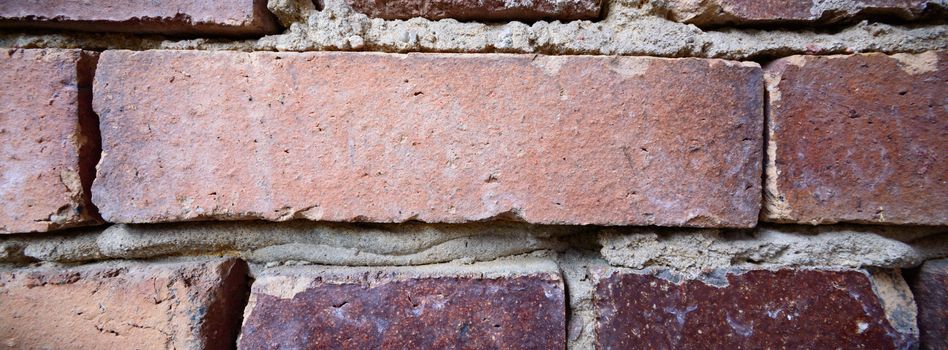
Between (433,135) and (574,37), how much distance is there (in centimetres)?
21

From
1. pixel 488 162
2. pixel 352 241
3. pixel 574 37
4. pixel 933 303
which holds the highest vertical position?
pixel 574 37

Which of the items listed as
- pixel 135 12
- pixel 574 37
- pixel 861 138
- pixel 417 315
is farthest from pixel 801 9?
pixel 135 12

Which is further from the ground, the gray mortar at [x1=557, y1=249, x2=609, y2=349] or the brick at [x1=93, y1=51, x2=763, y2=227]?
the brick at [x1=93, y1=51, x2=763, y2=227]

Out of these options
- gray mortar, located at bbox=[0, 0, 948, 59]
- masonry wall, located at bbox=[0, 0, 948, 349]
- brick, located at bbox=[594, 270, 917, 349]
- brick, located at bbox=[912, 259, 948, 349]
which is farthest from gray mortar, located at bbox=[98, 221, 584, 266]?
brick, located at bbox=[912, 259, 948, 349]

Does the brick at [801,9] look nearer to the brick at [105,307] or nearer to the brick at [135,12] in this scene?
the brick at [135,12]

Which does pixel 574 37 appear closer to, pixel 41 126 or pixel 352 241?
pixel 352 241

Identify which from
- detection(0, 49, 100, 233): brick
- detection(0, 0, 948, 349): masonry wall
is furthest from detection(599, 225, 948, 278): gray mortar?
detection(0, 49, 100, 233): brick

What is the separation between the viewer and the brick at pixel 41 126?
48 cm

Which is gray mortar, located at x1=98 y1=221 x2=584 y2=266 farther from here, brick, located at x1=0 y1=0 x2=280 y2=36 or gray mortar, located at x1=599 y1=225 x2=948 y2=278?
brick, located at x1=0 y1=0 x2=280 y2=36

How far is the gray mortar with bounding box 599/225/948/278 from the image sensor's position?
0.51m

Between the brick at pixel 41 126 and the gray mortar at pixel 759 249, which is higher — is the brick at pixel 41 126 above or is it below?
above

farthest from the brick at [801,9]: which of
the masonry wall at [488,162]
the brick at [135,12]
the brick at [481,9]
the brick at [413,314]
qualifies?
the brick at [135,12]

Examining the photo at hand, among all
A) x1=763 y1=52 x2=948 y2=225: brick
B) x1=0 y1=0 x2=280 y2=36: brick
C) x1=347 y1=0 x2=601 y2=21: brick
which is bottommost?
x1=763 y1=52 x2=948 y2=225: brick

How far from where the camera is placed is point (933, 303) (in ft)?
1.70
